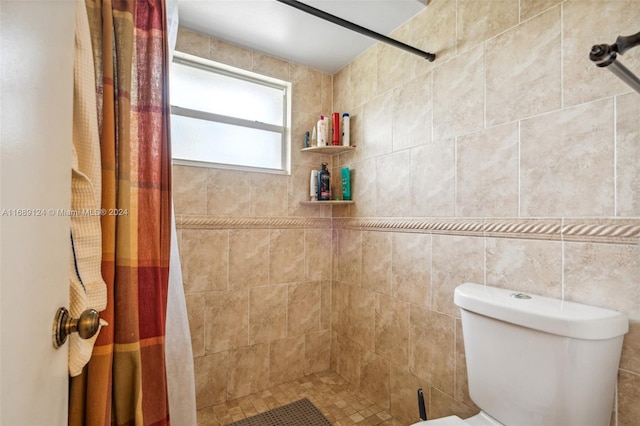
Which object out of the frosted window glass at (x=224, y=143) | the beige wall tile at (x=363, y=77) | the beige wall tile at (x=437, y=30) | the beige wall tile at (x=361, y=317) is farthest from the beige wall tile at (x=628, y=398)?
the frosted window glass at (x=224, y=143)

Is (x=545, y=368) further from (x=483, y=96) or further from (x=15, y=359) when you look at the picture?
(x=15, y=359)

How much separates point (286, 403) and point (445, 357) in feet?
3.25

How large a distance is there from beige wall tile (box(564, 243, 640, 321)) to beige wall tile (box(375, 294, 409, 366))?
0.76m

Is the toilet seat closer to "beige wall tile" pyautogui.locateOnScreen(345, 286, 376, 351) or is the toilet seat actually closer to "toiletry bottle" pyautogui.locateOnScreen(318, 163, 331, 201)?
"beige wall tile" pyautogui.locateOnScreen(345, 286, 376, 351)

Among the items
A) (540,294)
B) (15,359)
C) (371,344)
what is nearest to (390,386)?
(371,344)

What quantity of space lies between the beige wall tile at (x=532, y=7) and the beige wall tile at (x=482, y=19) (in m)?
0.02

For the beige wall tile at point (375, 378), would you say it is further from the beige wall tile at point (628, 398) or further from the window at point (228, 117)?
the window at point (228, 117)

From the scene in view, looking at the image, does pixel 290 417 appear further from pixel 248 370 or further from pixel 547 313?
pixel 547 313

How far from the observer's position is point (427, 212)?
4.98ft

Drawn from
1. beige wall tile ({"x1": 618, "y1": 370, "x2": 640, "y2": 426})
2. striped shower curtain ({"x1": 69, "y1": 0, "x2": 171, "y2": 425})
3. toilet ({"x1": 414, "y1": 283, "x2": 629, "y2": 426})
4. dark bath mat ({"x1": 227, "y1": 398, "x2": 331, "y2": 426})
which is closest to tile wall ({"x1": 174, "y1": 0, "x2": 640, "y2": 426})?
beige wall tile ({"x1": 618, "y1": 370, "x2": 640, "y2": 426})

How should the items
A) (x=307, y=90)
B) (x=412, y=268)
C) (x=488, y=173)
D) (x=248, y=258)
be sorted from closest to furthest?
1. (x=488, y=173)
2. (x=412, y=268)
3. (x=248, y=258)
4. (x=307, y=90)

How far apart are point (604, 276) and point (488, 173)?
1.68 ft

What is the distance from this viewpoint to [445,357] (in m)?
1.41

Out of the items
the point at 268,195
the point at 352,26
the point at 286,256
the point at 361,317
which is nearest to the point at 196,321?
the point at 286,256
